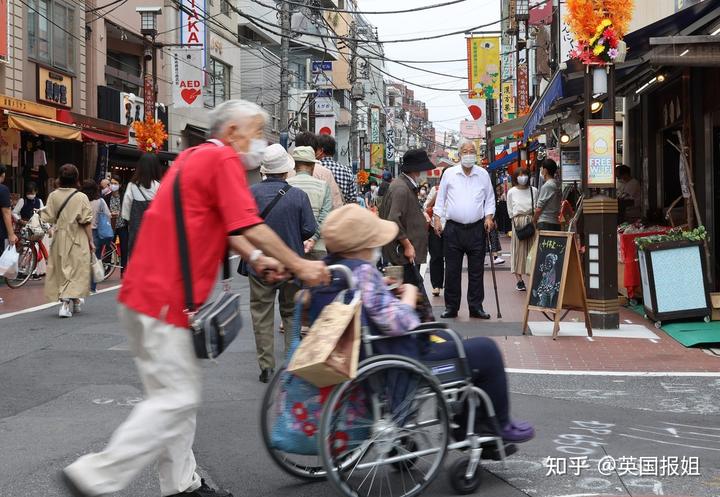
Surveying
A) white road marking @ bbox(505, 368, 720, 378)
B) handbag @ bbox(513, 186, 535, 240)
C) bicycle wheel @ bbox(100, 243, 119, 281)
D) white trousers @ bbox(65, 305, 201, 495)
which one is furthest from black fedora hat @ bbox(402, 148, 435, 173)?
bicycle wheel @ bbox(100, 243, 119, 281)

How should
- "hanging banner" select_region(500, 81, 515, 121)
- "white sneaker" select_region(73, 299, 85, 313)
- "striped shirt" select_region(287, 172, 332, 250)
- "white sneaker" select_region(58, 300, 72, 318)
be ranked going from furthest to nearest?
"hanging banner" select_region(500, 81, 515, 121)
"white sneaker" select_region(73, 299, 85, 313)
"white sneaker" select_region(58, 300, 72, 318)
"striped shirt" select_region(287, 172, 332, 250)

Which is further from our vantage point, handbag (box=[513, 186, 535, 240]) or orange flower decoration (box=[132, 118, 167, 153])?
orange flower decoration (box=[132, 118, 167, 153])

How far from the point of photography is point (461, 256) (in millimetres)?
10773

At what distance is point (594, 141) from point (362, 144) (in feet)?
220

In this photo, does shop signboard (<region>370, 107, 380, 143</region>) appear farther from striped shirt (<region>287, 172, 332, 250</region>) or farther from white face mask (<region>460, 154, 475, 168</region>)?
striped shirt (<region>287, 172, 332, 250</region>)

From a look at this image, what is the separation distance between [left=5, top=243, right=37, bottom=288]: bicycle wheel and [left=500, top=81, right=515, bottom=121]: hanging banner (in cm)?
2584

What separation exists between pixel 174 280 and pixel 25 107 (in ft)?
54.9

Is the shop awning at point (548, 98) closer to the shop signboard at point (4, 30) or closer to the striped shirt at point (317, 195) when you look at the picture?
the striped shirt at point (317, 195)

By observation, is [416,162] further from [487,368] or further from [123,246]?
[123,246]

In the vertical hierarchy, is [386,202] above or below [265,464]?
above

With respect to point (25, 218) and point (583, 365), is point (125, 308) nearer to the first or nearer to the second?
point (583, 365)

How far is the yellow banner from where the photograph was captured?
110 feet

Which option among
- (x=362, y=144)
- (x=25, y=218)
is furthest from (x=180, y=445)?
(x=362, y=144)

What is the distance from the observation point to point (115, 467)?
3.65m
